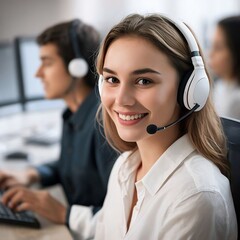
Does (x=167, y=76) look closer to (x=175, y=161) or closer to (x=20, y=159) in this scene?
(x=175, y=161)

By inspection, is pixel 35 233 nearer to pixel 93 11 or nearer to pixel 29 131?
pixel 29 131

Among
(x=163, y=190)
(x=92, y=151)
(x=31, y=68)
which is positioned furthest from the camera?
(x=31, y=68)

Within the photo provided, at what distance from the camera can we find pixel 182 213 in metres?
0.74

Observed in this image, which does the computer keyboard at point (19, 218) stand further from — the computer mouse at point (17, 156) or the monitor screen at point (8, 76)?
the monitor screen at point (8, 76)

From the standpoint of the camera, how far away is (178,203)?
764 mm

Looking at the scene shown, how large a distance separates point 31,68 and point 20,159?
46 cm

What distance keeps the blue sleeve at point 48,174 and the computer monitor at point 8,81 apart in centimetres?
45

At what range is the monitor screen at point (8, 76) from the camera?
176cm

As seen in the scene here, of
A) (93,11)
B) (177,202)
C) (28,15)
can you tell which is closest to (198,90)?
(177,202)

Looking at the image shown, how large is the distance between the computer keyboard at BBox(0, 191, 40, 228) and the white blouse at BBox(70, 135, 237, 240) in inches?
9.0

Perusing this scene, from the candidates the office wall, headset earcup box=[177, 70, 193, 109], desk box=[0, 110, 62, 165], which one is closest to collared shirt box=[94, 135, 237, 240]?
headset earcup box=[177, 70, 193, 109]

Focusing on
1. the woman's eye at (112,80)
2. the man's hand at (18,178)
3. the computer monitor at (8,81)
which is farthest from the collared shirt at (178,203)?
the computer monitor at (8,81)

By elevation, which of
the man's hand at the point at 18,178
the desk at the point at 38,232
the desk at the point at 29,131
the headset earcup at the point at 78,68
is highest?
the headset earcup at the point at 78,68

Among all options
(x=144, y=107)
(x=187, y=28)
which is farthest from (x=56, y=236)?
(x=187, y=28)
